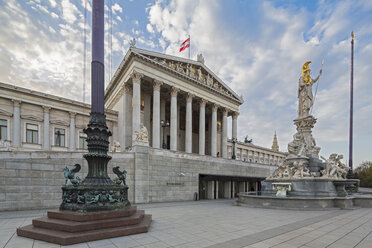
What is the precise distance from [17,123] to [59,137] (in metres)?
5.64

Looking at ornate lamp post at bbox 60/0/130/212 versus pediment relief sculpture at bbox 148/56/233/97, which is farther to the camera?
pediment relief sculpture at bbox 148/56/233/97

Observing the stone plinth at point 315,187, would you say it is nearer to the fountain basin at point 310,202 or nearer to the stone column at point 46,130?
the fountain basin at point 310,202

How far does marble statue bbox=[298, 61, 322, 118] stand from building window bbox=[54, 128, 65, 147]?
33.6 m

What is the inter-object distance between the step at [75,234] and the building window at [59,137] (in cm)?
2788

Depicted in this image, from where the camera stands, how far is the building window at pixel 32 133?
2898 cm

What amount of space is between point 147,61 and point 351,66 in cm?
3283

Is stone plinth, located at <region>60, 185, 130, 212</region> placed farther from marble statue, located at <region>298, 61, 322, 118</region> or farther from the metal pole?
marble statue, located at <region>298, 61, 322, 118</region>

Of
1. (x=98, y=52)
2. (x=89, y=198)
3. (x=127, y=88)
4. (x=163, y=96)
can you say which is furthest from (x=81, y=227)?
(x=163, y=96)

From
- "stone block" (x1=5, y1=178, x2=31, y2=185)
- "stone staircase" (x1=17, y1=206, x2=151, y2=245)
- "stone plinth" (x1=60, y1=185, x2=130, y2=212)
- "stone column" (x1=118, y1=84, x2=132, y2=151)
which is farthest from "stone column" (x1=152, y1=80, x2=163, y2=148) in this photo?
"stone staircase" (x1=17, y1=206, x2=151, y2=245)

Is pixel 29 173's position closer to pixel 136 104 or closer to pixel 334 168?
pixel 136 104

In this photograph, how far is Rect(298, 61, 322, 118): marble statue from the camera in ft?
67.2

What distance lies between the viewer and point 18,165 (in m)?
15.3

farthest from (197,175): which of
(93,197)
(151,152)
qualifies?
(93,197)

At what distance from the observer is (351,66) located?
108ft
